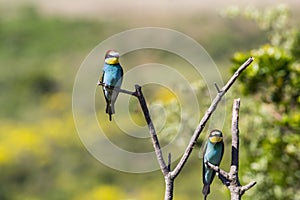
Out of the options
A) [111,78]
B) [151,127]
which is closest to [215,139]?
[111,78]

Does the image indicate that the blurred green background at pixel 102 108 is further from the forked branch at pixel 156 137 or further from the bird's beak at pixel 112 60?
the forked branch at pixel 156 137

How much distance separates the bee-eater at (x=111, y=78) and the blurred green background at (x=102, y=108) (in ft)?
5.62

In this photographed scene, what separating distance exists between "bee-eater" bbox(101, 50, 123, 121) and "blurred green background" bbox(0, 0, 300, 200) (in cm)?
171

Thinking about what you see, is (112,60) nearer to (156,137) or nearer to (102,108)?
(156,137)

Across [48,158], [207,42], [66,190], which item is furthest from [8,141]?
[207,42]

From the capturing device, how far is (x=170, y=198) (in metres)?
2.57

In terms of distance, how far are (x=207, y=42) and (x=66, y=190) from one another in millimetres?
22443

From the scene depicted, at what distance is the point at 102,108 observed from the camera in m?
20.9

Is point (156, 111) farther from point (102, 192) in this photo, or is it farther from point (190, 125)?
point (102, 192)

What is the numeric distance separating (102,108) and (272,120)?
15.8 meters

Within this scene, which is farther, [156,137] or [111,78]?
[111,78]

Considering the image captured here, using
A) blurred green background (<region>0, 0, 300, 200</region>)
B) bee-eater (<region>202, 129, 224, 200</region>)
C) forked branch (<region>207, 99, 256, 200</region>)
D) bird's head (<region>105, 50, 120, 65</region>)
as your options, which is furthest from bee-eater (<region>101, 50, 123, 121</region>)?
blurred green background (<region>0, 0, 300, 200</region>)

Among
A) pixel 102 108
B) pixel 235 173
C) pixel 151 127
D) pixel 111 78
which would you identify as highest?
pixel 102 108

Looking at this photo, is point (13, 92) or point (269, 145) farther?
point (13, 92)
